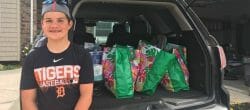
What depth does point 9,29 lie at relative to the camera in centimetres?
1505

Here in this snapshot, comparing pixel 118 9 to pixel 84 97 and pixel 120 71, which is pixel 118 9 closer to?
pixel 120 71

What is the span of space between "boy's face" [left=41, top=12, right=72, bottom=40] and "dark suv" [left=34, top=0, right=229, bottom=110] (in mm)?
312

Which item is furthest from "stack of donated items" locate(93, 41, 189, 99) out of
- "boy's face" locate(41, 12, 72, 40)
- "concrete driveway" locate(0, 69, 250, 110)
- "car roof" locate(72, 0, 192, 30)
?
"concrete driveway" locate(0, 69, 250, 110)

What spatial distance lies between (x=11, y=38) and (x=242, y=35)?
7497 mm

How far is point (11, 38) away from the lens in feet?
49.6

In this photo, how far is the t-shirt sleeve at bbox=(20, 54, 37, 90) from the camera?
135 inches

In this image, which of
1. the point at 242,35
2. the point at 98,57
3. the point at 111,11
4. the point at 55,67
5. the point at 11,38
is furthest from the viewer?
the point at 242,35

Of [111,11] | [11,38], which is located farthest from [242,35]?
[111,11]

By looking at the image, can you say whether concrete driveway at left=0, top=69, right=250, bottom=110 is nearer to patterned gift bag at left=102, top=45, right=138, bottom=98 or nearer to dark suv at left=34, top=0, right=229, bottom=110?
dark suv at left=34, top=0, right=229, bottom=110

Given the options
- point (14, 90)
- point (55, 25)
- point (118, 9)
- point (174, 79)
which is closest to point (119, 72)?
point (174, 79)

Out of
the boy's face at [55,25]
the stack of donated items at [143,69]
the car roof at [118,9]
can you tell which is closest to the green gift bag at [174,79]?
the stack of donated items at [143,69]

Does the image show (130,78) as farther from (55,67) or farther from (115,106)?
(55,67)

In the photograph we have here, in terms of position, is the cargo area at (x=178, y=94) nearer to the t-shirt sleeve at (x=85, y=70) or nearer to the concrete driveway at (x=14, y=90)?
the t-shirt sleeve at (x=85, y=70)

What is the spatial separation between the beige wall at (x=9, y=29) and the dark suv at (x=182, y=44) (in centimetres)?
1003
